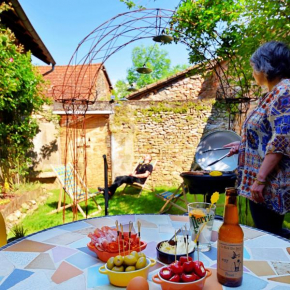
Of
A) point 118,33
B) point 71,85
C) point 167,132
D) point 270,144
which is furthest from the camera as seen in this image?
point 71,85

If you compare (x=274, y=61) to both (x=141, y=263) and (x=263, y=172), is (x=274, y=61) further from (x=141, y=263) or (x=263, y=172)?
(x=141, y=263)

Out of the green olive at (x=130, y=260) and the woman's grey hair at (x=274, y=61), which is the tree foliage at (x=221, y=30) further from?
the green olive at (x=130, y=260)

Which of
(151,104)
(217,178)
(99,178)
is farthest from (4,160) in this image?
(217,178)

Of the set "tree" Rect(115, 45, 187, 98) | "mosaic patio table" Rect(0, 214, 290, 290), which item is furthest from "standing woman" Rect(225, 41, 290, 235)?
"tree" Rect(115, 45, 187, 98)

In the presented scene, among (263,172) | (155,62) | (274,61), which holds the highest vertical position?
(155,62)

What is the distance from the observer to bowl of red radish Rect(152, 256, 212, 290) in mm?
730

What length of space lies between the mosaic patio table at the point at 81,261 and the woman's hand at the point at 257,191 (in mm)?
206

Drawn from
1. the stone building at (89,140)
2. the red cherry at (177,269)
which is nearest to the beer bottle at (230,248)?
the red cherry at (177,269)

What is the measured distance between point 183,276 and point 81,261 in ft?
1.43

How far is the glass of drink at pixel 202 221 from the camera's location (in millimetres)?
1020

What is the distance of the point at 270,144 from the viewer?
1.38m

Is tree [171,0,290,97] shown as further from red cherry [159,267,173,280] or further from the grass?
red cherry [159,267,173,280]

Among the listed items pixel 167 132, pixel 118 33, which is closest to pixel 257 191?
pixel 118 33

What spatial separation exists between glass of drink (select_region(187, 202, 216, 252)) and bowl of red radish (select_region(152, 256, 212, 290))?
9.1 inches
